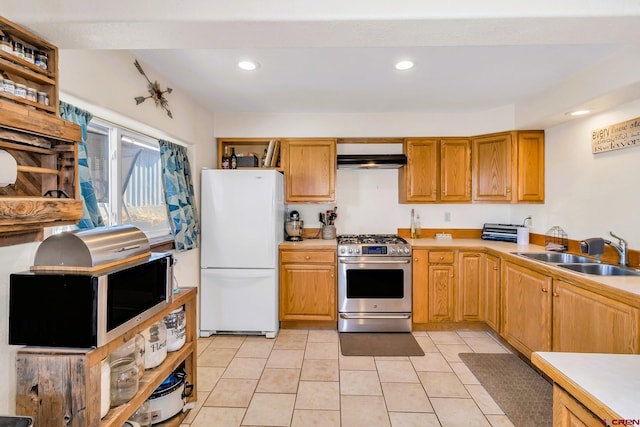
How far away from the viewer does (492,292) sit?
317 cm

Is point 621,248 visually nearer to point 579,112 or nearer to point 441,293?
point 579,112

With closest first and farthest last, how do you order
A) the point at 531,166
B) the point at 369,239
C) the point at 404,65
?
the point at 404,65 < the point at 531,166 < the point at 369,239

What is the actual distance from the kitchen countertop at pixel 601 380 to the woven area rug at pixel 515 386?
1285 millimetres

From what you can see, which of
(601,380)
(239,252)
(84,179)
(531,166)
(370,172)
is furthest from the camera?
(370,172)

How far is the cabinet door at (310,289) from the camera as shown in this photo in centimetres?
338

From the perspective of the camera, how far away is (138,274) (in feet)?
5.04

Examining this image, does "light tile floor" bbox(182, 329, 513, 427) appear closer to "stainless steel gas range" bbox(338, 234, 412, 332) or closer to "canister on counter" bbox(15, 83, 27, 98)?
"stainless steel gas range" bbox(338, 234, 412, 332)

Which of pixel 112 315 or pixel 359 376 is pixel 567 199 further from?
pixel 112 315

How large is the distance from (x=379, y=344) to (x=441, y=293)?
0.85 meters

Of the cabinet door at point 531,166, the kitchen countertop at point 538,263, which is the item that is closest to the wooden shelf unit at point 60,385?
the kitchen countertop at point 538,263

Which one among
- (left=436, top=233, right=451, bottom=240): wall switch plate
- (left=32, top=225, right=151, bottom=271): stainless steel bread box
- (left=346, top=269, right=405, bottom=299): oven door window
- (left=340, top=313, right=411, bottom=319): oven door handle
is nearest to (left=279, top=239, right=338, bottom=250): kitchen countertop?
(left=346, top=269, right=405, bottom=299): oven door window

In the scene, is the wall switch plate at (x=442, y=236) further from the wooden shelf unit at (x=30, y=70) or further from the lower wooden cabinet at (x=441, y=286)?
the wooden shelf unit at (x=30, y=70)

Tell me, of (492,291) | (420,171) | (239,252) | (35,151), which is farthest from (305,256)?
(35,151)

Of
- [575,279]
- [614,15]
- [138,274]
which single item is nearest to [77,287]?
[138,274]
